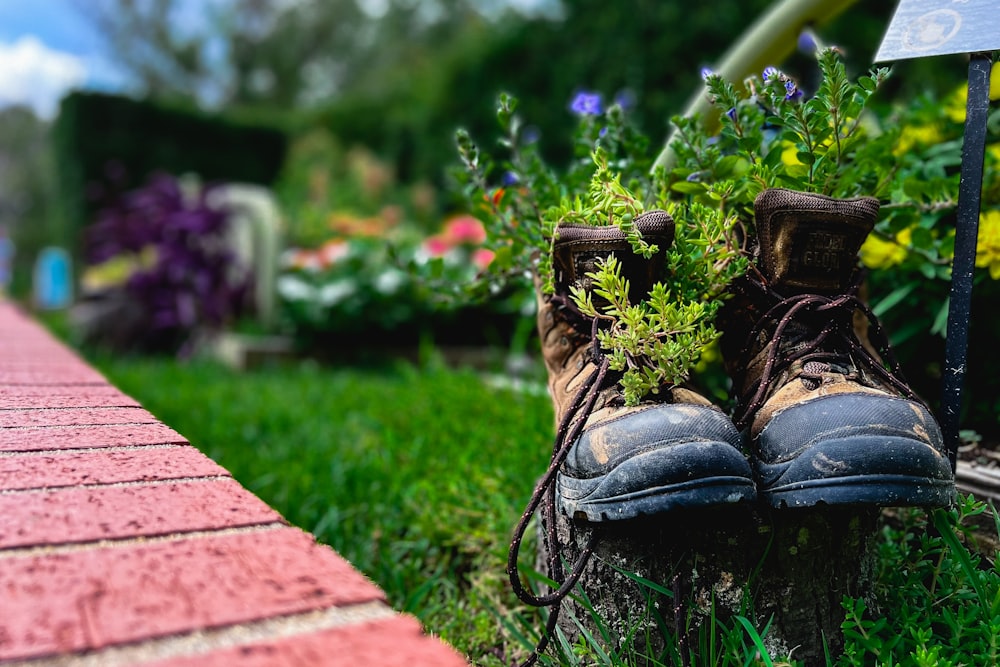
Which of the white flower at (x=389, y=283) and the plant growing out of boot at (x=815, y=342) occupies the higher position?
the plant growing out of boot at (x=815, y=342)

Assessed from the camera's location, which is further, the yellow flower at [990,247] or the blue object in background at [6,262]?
the blue object in background at [6,262]

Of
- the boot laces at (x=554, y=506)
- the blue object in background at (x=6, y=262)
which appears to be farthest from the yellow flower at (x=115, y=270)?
the blue object in background at (x=6, y=262)

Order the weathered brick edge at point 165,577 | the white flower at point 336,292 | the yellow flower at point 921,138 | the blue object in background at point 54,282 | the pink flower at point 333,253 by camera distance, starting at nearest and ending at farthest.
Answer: the weathered brick edge at point 165,577 → the yellow flower at point 921,138 → the white flower at point 336,292 → the pink flower at point 333,253 → the blue object in background at point 54,282

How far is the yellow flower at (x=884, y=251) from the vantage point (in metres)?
1.49

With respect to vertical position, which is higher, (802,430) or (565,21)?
(565,21)

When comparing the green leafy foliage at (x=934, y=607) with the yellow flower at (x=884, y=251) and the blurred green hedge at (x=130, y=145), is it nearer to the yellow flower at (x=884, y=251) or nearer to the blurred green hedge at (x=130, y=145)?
the yellow flower at (x=884, y=251)

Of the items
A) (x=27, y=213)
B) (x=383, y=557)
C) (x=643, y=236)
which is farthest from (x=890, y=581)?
(x=27, y=213)

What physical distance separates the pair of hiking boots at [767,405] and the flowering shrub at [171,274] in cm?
424

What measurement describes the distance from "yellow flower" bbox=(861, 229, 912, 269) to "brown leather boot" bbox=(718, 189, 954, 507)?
403 mm

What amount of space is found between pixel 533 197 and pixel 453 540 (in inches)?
28.6

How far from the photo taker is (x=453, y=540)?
159cm

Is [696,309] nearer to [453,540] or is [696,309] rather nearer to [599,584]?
[599,584]

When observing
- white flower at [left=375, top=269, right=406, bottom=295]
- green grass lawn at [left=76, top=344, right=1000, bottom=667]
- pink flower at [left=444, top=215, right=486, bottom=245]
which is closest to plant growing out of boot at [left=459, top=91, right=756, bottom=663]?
green grass lawn at [left=76, top=344, right=1000, bottom=667]

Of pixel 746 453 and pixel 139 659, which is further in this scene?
pixel 746 453
